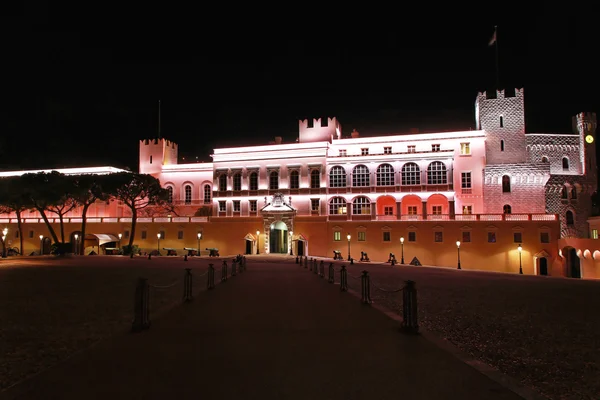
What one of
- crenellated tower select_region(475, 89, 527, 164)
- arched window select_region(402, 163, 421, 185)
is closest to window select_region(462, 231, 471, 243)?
arched window select_region(402, 163, 421, 185)

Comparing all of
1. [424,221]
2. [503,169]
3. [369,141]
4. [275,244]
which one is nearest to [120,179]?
[275,244]

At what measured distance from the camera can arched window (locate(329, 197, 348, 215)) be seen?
162 feet

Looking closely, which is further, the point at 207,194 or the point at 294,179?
the point at 207,194

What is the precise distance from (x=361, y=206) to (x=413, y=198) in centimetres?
600

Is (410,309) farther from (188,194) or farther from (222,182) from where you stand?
(188,194)

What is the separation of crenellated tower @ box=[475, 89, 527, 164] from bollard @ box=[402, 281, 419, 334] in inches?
1717

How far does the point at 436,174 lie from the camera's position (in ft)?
155

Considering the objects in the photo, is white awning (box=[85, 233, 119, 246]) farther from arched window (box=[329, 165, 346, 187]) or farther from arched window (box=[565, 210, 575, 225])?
arched window (box=[565, 210, 575, 225])

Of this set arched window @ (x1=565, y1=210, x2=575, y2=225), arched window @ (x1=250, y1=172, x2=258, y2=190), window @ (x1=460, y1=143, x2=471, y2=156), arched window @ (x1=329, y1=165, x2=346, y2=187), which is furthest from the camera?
arched window @ (x1=250, y1=172, x2=258, y2=190)

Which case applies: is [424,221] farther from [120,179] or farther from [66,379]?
[66,379]

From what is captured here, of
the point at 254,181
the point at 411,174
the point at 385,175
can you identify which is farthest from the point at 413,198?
the point at 254,181

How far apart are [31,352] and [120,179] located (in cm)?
4452

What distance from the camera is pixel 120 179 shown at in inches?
1975

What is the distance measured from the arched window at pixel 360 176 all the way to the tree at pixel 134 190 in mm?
23240
